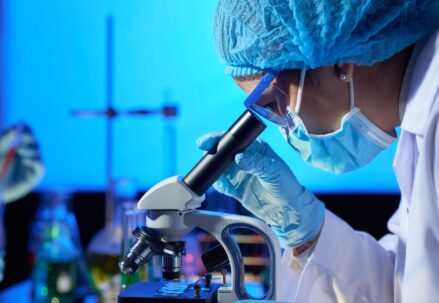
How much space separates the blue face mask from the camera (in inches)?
43.8

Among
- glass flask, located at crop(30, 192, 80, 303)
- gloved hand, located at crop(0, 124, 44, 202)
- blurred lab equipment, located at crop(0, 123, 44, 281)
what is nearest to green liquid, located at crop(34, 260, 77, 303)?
glass flask, located at crop(30, 192, 80, 303)

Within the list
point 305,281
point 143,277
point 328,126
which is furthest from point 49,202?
point 328,126

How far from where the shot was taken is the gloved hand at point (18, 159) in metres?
1.60

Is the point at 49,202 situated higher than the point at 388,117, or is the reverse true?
the point at 388,117

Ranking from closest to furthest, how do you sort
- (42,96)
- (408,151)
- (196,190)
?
1. (196,190)
2. (408,151)
3. (42,96)

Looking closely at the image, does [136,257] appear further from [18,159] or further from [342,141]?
[18,159]

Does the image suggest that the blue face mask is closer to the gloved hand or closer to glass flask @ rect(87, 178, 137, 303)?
glass flask @ rect(87, 178, 137, 303)

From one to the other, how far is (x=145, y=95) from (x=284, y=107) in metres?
1.49

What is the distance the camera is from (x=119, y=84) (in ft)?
8.42

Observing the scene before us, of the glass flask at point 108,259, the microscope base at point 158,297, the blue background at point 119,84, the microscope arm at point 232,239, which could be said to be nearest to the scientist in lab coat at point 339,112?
the microscope arm at point 232,239

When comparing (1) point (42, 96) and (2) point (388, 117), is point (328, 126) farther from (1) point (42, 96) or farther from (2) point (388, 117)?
(1) point (42, 96)

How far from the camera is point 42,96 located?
9.00 ft

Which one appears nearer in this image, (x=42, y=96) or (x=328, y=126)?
(x=328, y=126)

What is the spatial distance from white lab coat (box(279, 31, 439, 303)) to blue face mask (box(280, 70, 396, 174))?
60 millimetres
